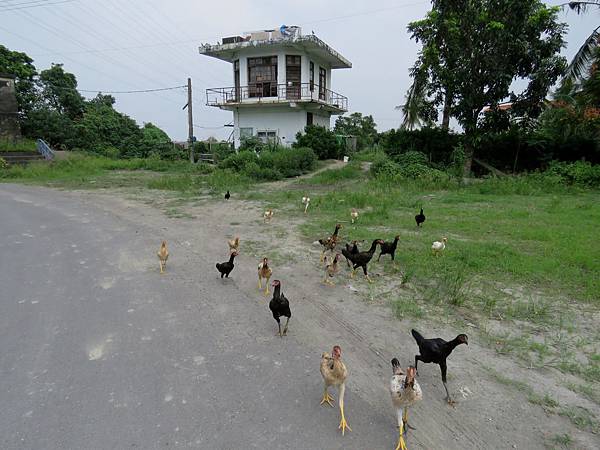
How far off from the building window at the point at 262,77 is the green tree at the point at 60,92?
18.7 metres

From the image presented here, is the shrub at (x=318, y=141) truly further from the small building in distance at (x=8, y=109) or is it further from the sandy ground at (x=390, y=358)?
the small building in distance at (x=8, y=109)

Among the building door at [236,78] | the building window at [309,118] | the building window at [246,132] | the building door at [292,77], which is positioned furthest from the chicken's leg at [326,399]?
the building door at [236,78]

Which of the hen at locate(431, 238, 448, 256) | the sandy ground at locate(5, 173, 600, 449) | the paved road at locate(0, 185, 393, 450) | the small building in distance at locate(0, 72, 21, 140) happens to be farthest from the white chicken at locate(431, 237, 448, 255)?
the small building in distance at locate(0, 72, 21, 140)

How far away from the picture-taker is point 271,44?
27.3 meters

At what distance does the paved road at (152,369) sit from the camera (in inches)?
122

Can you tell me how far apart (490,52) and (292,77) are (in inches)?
606

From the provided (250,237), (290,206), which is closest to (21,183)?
(290,206)

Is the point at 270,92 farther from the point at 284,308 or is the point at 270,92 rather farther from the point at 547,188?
the point at 284,308

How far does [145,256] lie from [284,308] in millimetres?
4403

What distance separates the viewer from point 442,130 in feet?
72.3

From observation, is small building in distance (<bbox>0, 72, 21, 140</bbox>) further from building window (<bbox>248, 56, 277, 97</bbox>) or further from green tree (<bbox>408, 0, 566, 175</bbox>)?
green tree (<bbox>408, 0, 566, 175</bbox>)

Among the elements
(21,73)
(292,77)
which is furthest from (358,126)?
(21,73)

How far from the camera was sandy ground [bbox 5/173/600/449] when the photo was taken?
310cm

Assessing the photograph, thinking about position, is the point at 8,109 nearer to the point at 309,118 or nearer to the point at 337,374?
the point at 309,118
